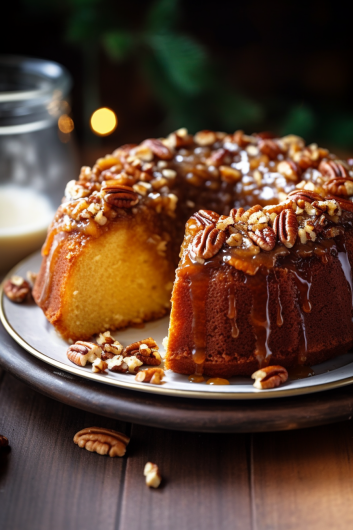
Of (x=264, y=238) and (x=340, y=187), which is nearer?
(x=264, y=238)

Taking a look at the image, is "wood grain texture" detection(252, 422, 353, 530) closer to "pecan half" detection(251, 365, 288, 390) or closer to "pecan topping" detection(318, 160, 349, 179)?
"pecan half" detection(251, 365, 288, 390)

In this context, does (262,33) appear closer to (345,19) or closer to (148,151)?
(345,19)

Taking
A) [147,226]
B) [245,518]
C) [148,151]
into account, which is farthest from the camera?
[148,151]

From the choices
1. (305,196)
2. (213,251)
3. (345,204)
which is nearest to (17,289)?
(213,251)

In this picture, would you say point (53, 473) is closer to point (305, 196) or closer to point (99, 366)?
point (99, 366)

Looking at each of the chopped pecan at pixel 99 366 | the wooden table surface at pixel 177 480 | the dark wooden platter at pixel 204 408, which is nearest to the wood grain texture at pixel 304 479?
the wooden table surface at pixel 177 480

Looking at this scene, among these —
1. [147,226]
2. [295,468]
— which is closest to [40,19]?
[147,226]
